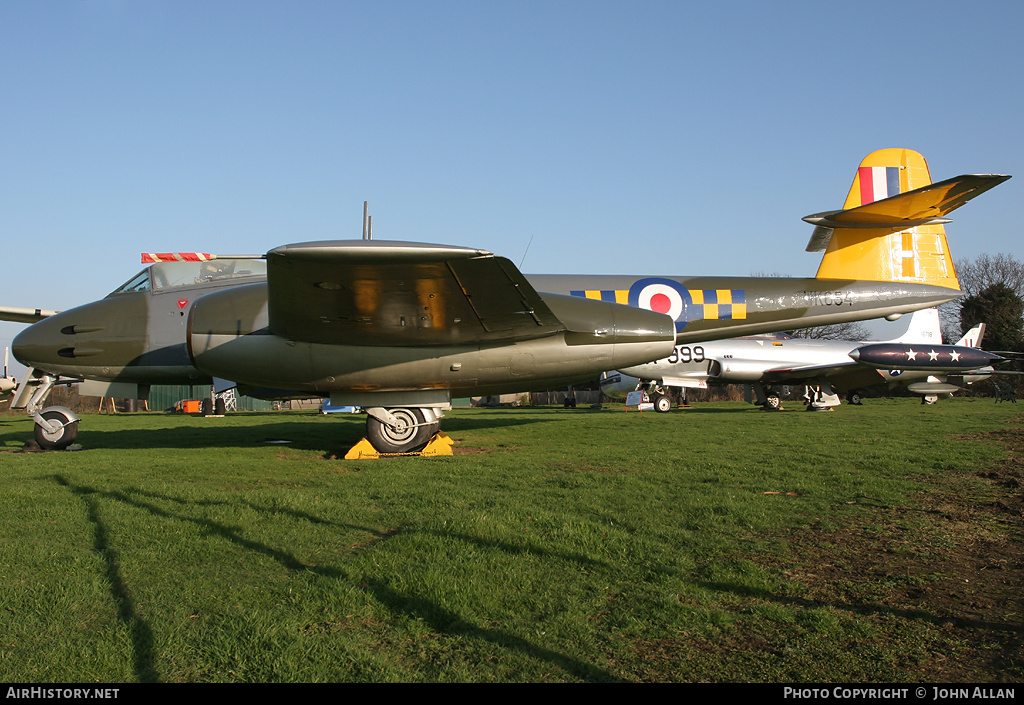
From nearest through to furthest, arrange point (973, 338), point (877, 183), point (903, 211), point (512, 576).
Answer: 1. point (512, 576)
2. point (903, 211)
3. point (877, 183)
4. point (973, 338)

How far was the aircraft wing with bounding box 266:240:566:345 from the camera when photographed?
6156 millimetres

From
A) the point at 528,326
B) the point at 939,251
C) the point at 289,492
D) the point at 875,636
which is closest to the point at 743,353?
the point at 939,251

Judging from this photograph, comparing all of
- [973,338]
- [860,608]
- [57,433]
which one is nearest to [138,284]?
[57,433]

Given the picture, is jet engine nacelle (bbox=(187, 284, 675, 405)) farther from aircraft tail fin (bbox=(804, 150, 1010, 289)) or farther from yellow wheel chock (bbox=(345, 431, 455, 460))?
aircraft tail fin (bbox=(804, 150, 1010, 289))

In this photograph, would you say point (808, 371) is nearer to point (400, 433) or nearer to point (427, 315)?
point (400, 433)

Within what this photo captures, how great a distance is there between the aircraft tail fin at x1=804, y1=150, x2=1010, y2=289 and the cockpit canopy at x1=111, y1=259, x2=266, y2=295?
927 centimetres

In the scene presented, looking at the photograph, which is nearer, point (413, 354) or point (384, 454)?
point (413, 354)

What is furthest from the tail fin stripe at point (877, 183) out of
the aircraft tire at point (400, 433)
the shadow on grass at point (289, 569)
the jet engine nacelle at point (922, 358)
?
the jet engine nacelle at point (922, 358)

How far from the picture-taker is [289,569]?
3592mm

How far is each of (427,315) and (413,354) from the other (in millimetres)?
945

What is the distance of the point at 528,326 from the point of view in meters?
8.70

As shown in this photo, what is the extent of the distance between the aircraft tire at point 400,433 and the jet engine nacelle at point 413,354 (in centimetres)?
43

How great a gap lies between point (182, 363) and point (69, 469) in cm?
282

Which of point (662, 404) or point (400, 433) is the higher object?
point (400, 433)
